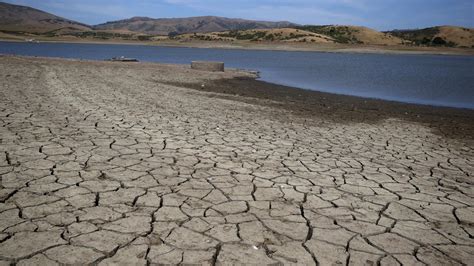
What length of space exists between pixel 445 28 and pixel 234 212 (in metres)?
103

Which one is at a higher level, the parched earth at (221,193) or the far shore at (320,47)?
the far shore at (320,47)

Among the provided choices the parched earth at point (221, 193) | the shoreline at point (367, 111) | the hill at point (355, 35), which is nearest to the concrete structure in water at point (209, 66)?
the shoreline at point (367, 111)

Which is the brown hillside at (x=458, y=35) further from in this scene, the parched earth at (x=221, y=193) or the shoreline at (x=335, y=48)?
the parched earth at (x=221, y=193)

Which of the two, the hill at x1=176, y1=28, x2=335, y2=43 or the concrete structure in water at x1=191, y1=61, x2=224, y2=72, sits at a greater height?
the hill at x1=176, y1=28, x2=335, y2=43

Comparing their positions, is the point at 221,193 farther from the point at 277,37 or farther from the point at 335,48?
the point at 277,37

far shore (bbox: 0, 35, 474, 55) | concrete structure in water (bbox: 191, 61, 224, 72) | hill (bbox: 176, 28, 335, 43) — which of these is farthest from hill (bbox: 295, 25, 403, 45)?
concrete structure in water (bbox: 191, 61, 224, 72)

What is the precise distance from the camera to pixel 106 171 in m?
3.88

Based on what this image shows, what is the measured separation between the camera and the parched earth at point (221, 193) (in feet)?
8.31

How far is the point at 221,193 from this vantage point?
138 inches

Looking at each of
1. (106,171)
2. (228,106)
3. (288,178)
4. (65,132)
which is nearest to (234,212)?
(288,178)

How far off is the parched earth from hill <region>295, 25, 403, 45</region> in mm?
75288

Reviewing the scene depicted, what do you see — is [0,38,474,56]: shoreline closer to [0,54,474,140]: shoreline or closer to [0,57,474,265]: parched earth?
[0,54,474,140]: shoreline

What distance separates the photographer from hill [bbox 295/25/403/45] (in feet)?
254

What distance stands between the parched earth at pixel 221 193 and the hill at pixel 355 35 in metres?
75.3
